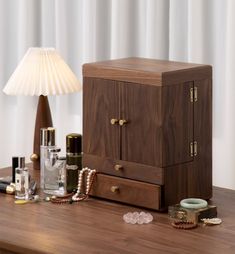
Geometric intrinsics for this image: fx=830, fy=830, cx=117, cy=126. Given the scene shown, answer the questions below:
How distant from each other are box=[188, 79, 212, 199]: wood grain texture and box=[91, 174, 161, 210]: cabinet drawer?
12cm

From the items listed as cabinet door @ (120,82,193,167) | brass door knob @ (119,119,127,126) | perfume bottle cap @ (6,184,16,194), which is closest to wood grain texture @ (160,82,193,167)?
cabinet door @ (120,82,193,167)

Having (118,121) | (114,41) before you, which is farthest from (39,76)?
(114,41)

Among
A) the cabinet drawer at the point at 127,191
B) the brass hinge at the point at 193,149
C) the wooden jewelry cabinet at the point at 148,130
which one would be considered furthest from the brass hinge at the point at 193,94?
the cabinet drawer at the point at 127,191

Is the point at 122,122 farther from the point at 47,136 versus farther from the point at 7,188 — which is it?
the point at 7,188

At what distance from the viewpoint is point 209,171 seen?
2.11 m

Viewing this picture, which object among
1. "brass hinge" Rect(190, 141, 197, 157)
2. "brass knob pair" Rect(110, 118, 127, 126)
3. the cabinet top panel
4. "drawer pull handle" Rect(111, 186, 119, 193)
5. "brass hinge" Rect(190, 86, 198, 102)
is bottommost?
"drawer pull handle" Rect(111, 186, 119, 193)

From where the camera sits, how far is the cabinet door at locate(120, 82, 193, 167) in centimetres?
196

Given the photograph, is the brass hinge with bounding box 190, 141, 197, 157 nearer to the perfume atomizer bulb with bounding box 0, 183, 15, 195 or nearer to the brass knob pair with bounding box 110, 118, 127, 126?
the brass knob pair with bounding box 110, 118, 127, 126

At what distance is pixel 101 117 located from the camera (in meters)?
2.08

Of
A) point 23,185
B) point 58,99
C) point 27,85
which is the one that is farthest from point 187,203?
point 58,99

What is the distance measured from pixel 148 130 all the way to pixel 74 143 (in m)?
0.25

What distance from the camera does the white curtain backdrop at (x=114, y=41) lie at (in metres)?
2.65

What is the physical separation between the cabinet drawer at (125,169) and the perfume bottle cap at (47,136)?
0.12 metres

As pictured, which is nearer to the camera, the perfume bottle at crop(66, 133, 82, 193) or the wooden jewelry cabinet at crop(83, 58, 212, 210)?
the wooden jewelry cabinet at crop(83, 58, 212, 210)
